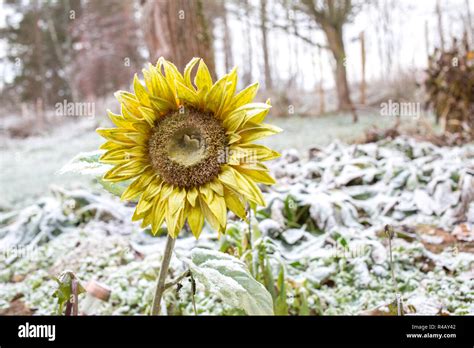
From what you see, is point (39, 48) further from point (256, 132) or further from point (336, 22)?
point (256, 132)

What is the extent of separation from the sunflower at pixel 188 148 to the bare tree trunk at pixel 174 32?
2.10ft

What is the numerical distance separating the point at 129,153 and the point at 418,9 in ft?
3.10

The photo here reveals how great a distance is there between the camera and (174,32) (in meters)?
1.28

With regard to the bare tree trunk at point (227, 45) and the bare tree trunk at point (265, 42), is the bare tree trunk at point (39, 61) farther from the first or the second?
the bare tree trunk at point (265, 42)

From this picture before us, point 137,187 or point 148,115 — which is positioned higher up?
point 148,115

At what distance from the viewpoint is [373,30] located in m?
1.30

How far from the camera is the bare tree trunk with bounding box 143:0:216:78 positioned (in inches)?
50.2

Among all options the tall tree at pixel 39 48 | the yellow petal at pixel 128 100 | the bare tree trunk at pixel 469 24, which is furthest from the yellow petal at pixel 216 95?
the tall tree at pixel 39 48

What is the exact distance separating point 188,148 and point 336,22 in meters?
0.85

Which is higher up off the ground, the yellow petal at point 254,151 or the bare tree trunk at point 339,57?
the bare tree trunk at point 339,57

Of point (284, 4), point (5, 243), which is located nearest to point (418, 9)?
point (284, 4)

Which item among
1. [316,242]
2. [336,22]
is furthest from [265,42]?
[316,242]

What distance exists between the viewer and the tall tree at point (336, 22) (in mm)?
1325

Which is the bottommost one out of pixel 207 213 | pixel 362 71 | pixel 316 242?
pixel 316 242
